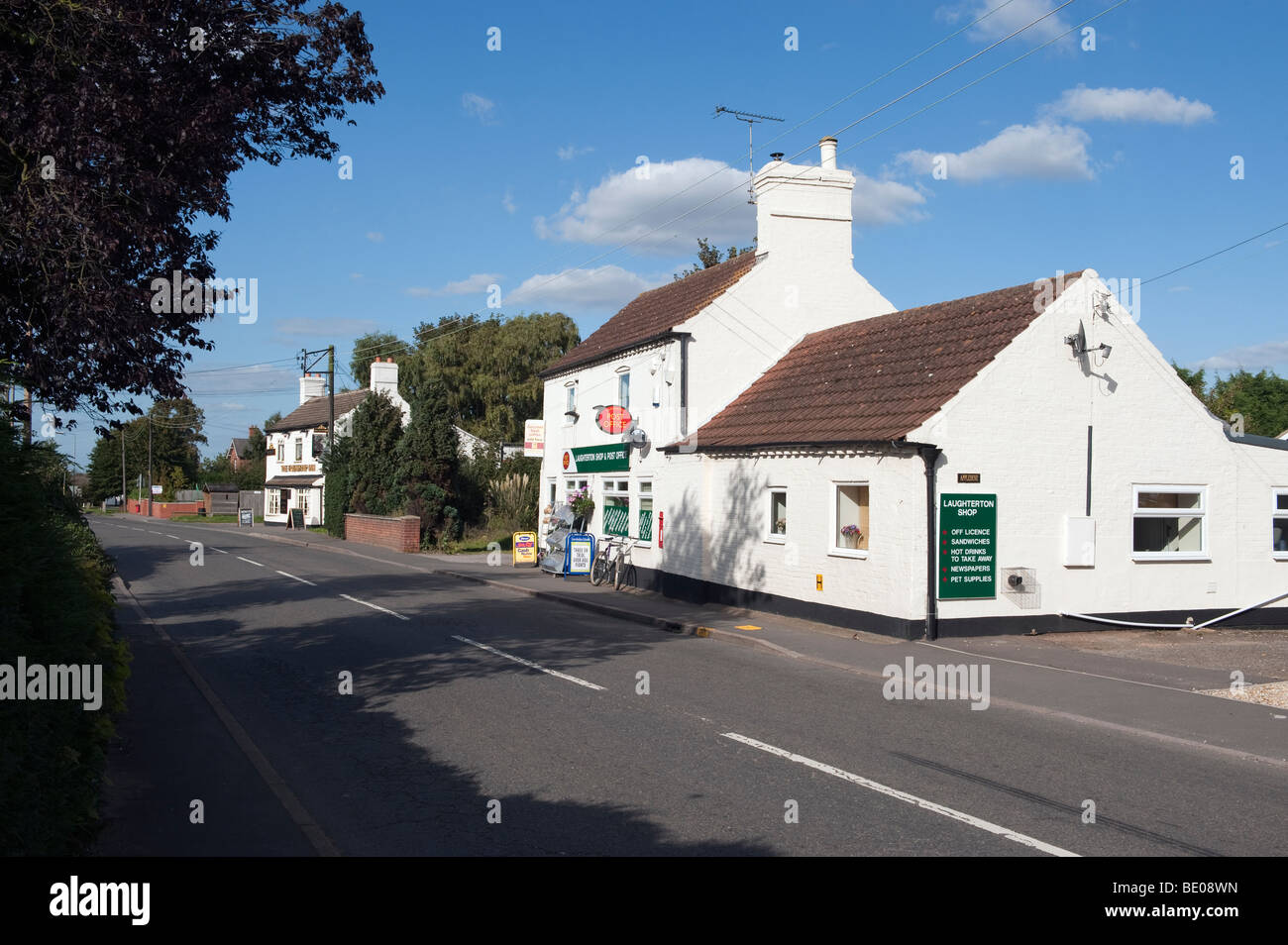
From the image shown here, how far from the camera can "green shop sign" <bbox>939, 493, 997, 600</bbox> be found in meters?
15.0

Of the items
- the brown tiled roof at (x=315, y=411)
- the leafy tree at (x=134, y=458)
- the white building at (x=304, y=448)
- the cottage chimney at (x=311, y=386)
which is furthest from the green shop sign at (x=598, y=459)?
the leafy tree at (x=134, y=458)

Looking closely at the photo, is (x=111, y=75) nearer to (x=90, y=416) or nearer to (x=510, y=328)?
(x=90, y=416)

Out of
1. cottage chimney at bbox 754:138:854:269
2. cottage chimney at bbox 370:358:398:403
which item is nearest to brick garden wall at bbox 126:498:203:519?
cottage chimney at bbox 370:358:398:403

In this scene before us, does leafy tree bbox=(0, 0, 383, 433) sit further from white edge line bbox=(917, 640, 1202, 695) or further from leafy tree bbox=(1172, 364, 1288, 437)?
leafy tree bbox=(1172, 364, 1288, 437)

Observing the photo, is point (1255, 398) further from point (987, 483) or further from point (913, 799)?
point (913, 799)

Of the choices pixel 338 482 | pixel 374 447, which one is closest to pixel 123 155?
pixel 374 447

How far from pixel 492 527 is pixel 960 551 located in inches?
1169

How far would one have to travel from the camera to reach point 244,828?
6.24 meters

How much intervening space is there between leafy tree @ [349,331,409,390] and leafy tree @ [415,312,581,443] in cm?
1351

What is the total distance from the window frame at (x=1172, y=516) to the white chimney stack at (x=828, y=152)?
425 inches

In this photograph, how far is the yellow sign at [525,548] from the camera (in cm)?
3023

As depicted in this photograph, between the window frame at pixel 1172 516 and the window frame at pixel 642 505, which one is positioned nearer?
the window frame at pixel 1172 516

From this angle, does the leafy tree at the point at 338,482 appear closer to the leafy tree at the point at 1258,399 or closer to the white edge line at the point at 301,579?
the white edge line at the point at 301,579
